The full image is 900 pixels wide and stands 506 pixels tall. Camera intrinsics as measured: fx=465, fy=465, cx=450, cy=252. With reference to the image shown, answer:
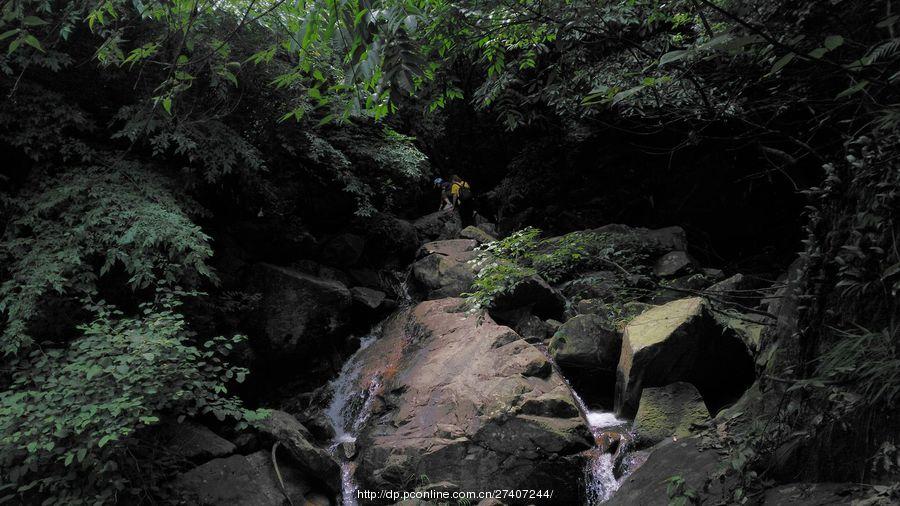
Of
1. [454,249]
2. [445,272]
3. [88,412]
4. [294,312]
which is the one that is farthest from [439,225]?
[88,412]

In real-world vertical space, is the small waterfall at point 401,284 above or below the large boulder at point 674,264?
below

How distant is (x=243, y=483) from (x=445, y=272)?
5946mm

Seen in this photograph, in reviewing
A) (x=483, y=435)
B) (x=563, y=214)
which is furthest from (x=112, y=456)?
(x=563, y=214)

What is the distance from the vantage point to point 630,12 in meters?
4.19

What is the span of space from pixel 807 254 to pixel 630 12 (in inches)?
106

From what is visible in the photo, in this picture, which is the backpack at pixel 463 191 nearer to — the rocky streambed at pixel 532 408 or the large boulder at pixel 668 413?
the rocky streambed at pixel 532 408

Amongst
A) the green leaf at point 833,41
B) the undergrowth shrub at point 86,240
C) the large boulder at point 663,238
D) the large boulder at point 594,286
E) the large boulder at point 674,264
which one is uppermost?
the large boulder at point 663,238

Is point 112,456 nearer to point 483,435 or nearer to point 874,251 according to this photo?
point 483,435

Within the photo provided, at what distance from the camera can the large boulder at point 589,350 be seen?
6797 mm

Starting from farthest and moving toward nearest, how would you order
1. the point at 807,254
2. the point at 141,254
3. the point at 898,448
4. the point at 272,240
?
1. the point at 272,240
2. the point at 141,254
3. the point at 807,254
4. the point at 898,448

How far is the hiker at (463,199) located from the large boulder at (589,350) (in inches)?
348

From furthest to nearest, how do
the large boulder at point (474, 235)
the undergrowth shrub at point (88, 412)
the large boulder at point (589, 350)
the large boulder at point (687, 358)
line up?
1. the large boulder at point (474, 235)
2. the large boulder at point (589, 350)
3. the large boulder at point (687, 358)
4. the undergrowth shrub at point (88, 412)

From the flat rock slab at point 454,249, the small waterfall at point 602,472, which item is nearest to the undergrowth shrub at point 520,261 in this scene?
the small waterfall at point 602,472

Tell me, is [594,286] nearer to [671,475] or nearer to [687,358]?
[687,358]
